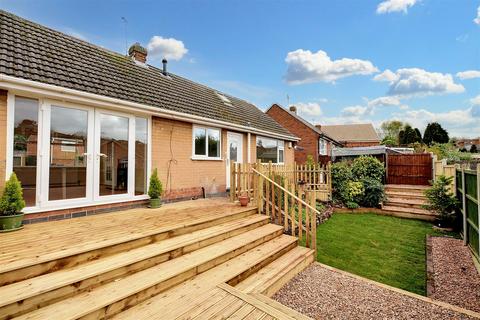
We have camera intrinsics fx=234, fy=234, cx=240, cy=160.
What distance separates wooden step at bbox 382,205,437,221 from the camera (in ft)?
30.7

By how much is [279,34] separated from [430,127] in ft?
137

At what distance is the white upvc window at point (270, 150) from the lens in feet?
41.2

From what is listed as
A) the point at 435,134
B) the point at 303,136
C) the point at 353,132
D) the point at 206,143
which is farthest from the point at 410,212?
the point at 435,134

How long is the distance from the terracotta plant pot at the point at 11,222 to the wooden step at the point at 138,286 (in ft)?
8.78

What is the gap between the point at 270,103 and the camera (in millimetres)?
25594

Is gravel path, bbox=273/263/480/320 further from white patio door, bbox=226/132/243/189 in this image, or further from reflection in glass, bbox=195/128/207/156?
white patio door, bbox=226/132/243/189

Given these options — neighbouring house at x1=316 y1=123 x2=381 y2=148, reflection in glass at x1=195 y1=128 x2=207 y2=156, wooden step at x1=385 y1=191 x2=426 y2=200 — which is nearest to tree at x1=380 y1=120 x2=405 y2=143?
neighbouring house at x1=316 y1=123 x2=381 y2=148

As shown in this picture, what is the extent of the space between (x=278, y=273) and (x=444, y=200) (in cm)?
760

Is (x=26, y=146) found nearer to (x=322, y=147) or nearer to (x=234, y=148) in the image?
(x=234, y=148)

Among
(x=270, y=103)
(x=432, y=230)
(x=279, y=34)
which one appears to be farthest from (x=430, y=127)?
(x=432, y=230)

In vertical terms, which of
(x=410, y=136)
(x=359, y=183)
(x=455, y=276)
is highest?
(x=410, y=136)

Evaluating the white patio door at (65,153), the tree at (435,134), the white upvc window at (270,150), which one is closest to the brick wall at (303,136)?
the white upvc window at (270,150)

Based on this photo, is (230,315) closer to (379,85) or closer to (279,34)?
(279,34)

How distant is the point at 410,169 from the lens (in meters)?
13.9
